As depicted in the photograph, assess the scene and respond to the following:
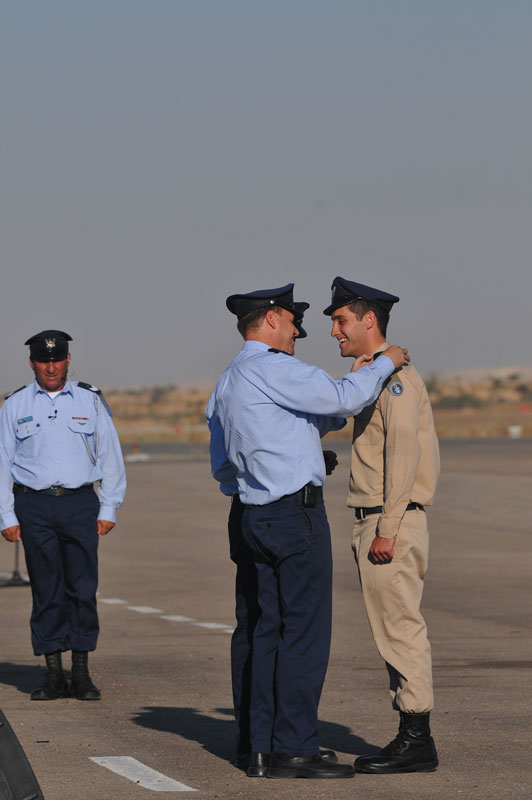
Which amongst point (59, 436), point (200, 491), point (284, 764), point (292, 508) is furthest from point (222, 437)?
point (200, 491)

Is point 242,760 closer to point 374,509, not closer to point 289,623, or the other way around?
point 289,623

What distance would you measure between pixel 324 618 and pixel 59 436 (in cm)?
330

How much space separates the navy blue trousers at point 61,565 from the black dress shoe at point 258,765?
9.48 ft

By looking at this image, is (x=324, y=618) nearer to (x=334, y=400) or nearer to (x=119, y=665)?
(x=334, y=400)

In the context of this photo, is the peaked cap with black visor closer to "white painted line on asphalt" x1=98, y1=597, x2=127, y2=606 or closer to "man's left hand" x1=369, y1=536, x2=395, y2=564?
"man's left hand" x1=369, y1=536, x2=395, y2=564

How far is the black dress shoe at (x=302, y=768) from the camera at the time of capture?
23.4ft

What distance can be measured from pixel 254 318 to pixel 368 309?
0.54m

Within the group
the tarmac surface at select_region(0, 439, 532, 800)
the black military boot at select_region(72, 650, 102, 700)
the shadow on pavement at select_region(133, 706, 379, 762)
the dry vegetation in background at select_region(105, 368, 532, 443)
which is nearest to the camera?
the tarmac surface at select_region(0, 439, 532, 800)

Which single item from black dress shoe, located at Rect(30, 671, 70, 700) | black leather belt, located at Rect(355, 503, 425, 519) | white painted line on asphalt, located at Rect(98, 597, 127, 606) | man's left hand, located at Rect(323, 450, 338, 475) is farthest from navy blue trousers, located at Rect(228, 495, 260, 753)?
white painted line on asphalt, located at Rect(98, 597, 127, 606)

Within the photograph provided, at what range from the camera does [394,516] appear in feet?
23.6

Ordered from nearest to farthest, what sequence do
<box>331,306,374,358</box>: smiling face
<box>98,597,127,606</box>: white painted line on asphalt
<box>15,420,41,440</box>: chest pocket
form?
<box>331,306,374,358</box>: smiling face
<box>15,420,41,440</box>: chest pocket
<box>98,597,127,606</box>: white painted line on asphalt

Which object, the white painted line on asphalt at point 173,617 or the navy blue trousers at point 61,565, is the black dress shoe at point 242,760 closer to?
the navy blue trousers at point 61,565

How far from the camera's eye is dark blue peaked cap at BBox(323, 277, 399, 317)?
7383mm


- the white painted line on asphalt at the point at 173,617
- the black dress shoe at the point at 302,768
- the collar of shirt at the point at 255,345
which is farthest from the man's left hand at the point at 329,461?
the white painted line on asphalt at the point at 173,617
